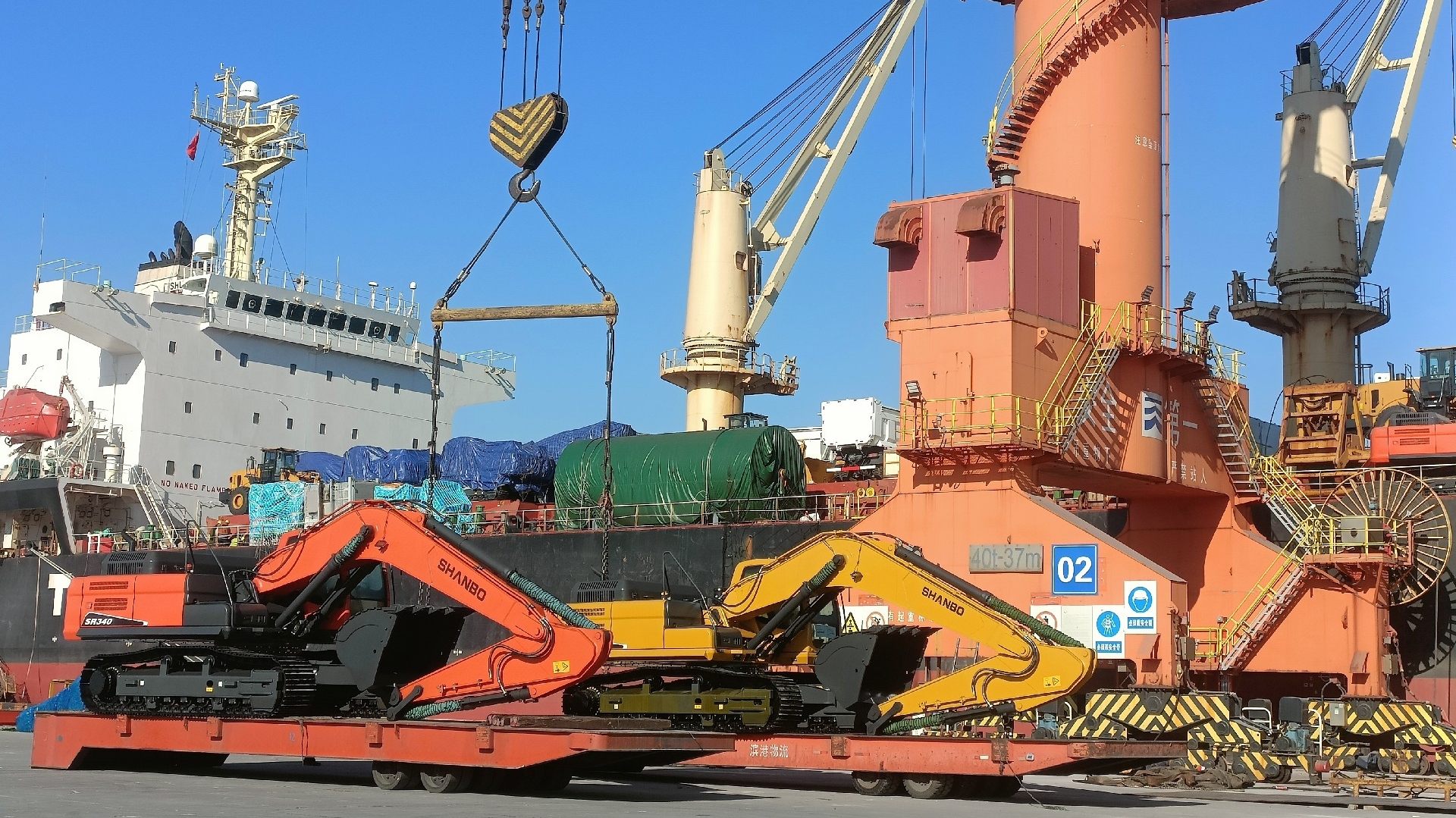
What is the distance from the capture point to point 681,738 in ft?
55.3

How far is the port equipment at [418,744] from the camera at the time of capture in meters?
16.6

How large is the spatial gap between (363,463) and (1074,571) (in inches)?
999

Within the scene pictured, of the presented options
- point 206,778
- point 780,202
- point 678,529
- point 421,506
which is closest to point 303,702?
point 206,778

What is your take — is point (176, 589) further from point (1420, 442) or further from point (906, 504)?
point (1420, 442)

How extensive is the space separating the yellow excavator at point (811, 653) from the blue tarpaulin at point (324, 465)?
2721 cm

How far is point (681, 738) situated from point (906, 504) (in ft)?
38.6

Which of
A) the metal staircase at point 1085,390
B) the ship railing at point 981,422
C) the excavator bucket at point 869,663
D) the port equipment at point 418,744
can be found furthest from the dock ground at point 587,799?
the metal staircase at point 1085,390

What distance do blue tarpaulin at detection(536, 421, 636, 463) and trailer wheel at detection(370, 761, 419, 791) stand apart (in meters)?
23.5

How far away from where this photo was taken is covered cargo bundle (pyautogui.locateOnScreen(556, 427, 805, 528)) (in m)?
33.6

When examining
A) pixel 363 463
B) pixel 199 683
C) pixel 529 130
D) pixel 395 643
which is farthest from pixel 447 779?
pixel 363 463

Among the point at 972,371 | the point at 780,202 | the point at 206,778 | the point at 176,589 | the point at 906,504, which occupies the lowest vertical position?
the point at 206,778

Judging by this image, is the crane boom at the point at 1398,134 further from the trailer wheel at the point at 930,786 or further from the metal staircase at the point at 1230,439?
the trailer wheel at the point at 930,786

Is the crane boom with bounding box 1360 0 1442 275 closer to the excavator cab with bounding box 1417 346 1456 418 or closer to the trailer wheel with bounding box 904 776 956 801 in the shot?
the excavator cab with bounding box 1417 346 1456 418

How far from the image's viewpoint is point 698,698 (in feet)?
64.8
